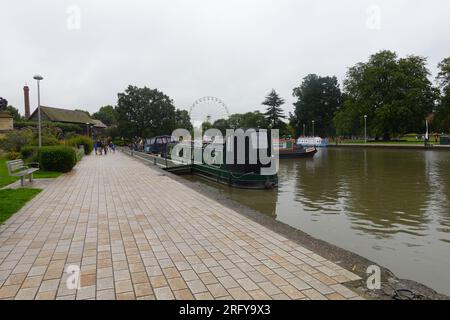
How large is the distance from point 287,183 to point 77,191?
30.5 feet

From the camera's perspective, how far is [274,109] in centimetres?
8294

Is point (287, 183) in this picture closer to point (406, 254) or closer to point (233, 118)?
point (406, 254)

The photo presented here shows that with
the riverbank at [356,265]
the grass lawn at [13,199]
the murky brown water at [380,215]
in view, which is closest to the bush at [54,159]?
the grass lawn at [13,199]

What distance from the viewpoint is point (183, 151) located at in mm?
22062

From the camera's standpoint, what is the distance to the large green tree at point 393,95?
4909 centimetres

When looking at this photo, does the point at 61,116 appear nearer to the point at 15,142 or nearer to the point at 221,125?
the point at 221,125

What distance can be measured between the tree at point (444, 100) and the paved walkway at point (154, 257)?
5578 centimetres

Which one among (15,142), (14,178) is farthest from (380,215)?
(15,142)

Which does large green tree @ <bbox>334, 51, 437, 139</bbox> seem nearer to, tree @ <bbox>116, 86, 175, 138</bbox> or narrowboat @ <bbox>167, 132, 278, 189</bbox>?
tree @ <bbox>116, 86, 175, 138</bbox>

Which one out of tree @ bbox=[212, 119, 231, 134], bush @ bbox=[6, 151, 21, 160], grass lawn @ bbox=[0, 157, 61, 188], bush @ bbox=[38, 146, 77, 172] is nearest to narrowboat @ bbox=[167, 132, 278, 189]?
bush @ bbox=[38, 146, 77, 172]

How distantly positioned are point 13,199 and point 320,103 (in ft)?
247

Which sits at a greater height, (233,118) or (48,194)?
(233,118)

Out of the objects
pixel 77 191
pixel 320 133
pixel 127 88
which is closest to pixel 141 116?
pixel 127 88

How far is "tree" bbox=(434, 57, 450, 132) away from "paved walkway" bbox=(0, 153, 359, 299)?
183ft
